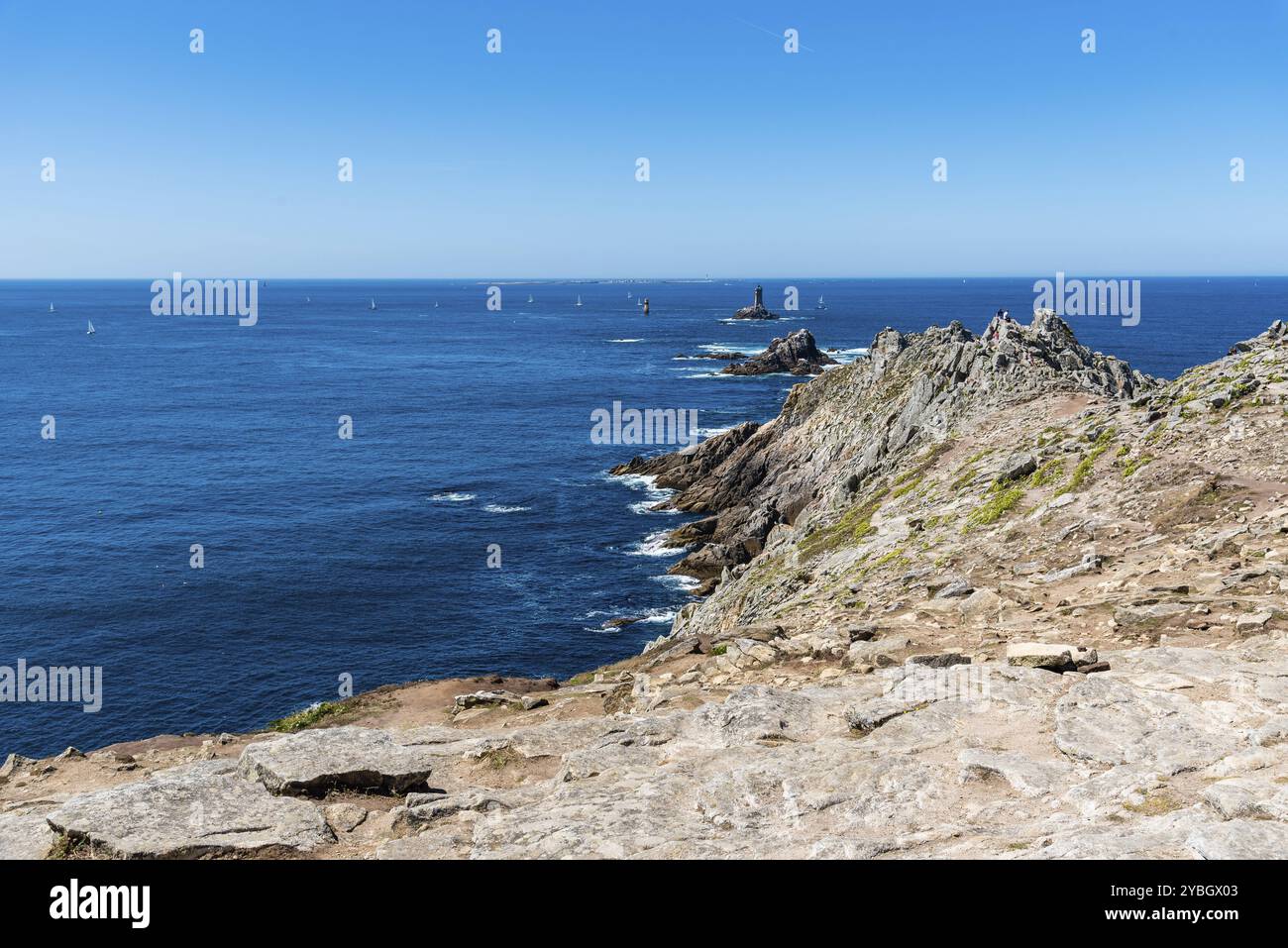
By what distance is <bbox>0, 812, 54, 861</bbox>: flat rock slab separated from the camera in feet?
37.0

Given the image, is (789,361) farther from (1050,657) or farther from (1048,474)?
(1050,657)

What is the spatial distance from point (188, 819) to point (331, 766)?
2280 mm

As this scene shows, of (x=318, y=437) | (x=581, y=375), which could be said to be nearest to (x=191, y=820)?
(x=318, y=437)

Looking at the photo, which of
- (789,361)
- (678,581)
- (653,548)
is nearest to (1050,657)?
(678,581)

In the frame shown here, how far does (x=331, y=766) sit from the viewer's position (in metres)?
13.5

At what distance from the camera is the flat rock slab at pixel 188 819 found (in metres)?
11.0

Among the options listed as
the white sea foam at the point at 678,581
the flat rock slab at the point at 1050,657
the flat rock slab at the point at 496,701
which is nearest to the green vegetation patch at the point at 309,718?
the flat rock slab at the point at 496,701

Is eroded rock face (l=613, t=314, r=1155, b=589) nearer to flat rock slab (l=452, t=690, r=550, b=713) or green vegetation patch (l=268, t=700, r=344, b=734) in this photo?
flat rock slab (l=452, t=690, r=550, b=713)

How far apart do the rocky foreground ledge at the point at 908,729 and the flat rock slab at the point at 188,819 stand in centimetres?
5

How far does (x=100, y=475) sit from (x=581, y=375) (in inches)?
3247

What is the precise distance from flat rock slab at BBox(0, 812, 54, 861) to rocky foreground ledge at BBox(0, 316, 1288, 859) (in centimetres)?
7

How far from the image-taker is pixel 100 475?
83.2m

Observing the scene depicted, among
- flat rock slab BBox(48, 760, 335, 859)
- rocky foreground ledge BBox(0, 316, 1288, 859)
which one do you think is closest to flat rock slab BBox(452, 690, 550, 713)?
rocky foreground ledge BBox(0, 316, 1288, 859)

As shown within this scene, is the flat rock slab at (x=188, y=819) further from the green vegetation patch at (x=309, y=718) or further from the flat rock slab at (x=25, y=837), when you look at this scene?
the green vegetation patch at (x=309, y=718)
